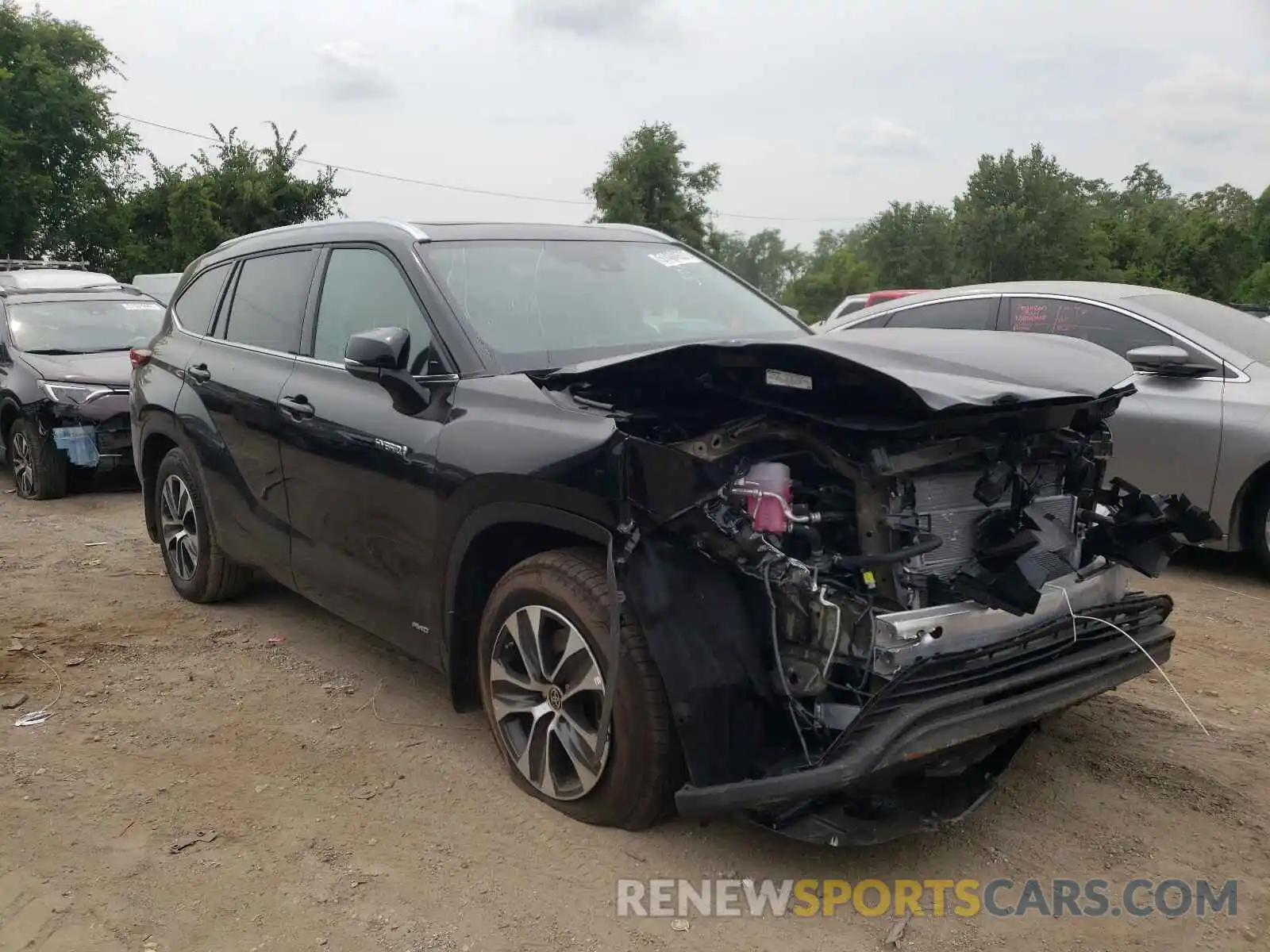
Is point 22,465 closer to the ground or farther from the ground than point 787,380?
closer to the ground

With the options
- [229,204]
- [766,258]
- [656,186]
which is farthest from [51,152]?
[766,258]

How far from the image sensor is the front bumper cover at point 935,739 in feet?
8.43

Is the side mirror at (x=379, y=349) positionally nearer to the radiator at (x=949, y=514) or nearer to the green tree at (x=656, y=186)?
the radiator at (x=949, y=514)

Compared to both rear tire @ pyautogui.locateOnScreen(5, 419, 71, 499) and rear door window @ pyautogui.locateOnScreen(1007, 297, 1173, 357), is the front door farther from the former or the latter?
rear tire @ pyautogui.locateOnScreen(5, 419, 71, 499)

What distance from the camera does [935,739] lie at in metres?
2.59

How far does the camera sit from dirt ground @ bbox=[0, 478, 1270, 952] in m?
2.78

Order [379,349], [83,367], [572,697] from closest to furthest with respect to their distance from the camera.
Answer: [572,697] → [379,349] → [83,367]

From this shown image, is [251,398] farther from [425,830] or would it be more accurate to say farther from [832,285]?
[832,285]

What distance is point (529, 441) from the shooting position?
3152 millimetres

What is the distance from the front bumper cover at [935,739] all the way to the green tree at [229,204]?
29815 mm

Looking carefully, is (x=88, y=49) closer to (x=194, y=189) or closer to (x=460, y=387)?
(x=194, y=189)

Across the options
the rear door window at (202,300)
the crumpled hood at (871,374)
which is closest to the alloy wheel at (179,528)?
the rear door window at (202,300)

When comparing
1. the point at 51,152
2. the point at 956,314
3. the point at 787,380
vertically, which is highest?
the point at 51,152

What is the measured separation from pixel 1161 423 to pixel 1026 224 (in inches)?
1514
